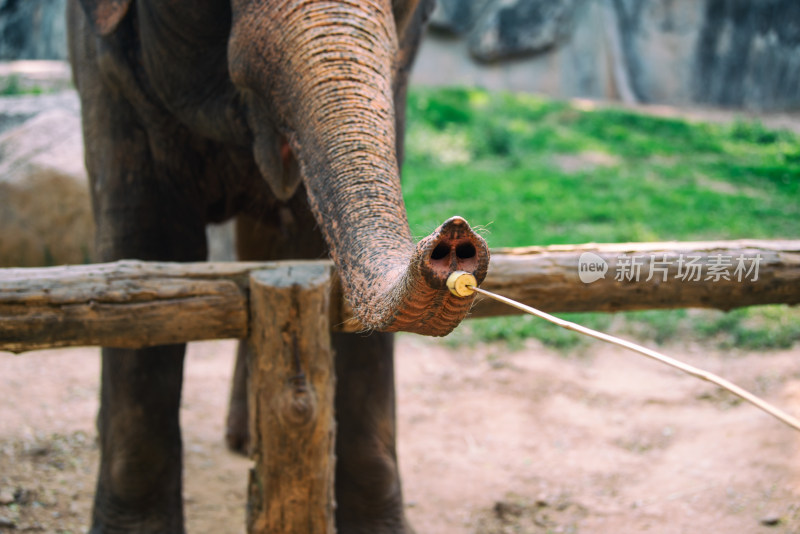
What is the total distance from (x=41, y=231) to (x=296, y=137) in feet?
14.4

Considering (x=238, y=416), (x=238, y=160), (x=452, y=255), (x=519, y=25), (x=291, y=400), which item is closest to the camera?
(x=452, y=255)

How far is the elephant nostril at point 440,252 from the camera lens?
48.2 inches

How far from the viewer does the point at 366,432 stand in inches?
114

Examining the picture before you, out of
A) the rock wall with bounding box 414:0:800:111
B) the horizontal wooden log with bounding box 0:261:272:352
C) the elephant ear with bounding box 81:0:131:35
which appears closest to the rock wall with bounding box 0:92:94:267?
the elephant ear with bounding box 81:0:131:35

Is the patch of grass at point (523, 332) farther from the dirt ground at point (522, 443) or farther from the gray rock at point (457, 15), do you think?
the gray rock at point (457, 15)

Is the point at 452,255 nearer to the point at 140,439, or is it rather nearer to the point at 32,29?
the point at 140,439

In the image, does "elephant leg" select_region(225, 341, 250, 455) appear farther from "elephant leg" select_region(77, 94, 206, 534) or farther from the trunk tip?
the trunk tip

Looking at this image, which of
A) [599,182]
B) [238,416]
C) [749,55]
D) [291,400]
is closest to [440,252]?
[291,400]

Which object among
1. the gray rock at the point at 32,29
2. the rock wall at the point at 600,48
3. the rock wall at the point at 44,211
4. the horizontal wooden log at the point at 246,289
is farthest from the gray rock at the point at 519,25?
the horizontal wooden log at the point at 246,289

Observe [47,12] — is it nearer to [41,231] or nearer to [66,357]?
[41,231]

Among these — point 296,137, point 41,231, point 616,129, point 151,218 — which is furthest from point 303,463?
point 616,129

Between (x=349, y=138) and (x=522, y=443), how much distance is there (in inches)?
104

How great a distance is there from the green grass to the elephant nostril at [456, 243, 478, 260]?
371 centimetres

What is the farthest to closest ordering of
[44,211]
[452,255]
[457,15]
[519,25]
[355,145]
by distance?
[457,15] < [519,25] < [44,211] < [355,145] < [452,255]
